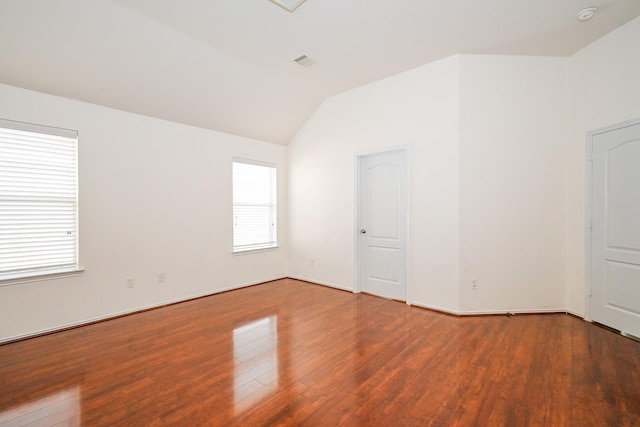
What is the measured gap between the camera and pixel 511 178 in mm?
3461

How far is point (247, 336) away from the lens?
115 inches

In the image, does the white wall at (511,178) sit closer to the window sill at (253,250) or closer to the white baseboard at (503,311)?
the white baseboard at (503,311)

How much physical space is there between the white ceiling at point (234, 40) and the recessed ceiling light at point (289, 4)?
0.31 ft

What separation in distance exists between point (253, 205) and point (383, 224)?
2.28 metres

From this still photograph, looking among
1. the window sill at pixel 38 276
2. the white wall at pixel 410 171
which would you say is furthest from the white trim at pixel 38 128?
the white wall at pixel 410 171

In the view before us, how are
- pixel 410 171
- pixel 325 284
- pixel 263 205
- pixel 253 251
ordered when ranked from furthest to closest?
1. pixel 263 205
2. pixel 253 251
3. pixel 325 284
4. pixel 410 171

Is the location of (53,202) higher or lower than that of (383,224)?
higher

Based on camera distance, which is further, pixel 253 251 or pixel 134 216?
pixel 253 251

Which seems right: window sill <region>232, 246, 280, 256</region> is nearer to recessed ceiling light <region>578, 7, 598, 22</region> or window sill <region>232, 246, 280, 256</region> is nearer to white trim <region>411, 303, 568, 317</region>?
white trim <region>411, 303, 568, 317</region>

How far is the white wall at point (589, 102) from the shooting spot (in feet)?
9.31

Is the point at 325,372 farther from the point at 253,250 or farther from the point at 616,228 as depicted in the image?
the point at 616,228

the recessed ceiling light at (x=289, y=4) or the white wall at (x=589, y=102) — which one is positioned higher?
the recessed ceiling light at (x=289, y=4)

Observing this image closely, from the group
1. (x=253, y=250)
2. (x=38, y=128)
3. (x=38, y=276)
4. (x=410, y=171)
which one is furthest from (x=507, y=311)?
(x=38, y=128)

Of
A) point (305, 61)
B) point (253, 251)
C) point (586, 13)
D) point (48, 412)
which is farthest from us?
point (253, 251)
